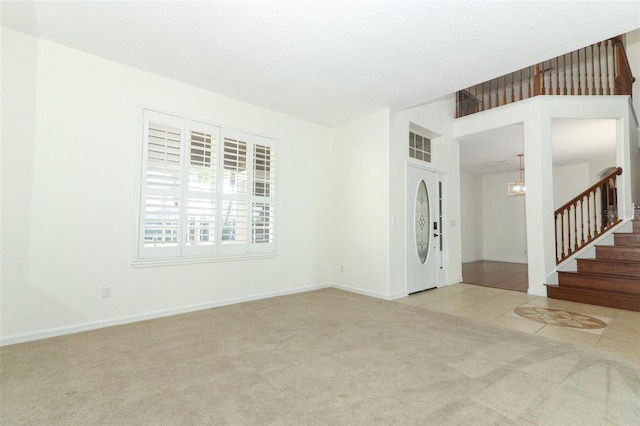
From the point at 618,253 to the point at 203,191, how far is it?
5982 millimetres

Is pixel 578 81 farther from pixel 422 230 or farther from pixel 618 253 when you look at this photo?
pixel 422 230

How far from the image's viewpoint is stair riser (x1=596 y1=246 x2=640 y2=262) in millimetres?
4185

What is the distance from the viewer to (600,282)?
4.21 m

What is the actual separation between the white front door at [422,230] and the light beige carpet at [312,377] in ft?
5.56

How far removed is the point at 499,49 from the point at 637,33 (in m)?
6.17

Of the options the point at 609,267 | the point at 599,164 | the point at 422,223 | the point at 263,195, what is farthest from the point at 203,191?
the point at 599,164

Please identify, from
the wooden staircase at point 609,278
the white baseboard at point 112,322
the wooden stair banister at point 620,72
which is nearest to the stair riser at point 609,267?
the wooden staircase at point 609,278

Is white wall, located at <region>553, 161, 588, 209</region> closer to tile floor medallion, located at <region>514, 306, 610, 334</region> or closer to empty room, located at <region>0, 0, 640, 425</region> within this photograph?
empty room, located at <region>0, 0, 640, 425</region>

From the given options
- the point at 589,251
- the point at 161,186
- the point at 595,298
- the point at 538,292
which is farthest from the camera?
the point at 589,251

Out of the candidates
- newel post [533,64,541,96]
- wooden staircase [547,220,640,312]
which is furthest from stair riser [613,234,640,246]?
newel post [533,64,541,96]

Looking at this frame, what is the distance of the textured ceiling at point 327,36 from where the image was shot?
245 cm

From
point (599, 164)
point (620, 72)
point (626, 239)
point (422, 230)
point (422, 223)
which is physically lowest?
point (626, 239)

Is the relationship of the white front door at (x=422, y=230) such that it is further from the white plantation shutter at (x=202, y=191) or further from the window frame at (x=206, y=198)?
the white plantation shutter at (x=202, y=191)

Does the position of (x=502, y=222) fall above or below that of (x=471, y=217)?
below
